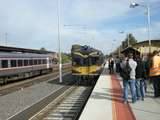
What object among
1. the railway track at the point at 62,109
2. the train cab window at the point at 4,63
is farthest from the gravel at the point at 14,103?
the train cab window at the point at 4,63

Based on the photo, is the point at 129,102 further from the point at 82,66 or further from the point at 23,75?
the point at 23,75

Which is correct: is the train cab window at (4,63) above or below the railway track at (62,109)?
above

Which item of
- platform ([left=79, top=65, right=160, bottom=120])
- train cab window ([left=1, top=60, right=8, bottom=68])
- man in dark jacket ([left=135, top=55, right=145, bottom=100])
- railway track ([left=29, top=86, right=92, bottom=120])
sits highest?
train cab window ([left=1, top=60, right=8, bottom=68])

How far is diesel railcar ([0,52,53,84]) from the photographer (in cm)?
3541

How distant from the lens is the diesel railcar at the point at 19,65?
116ft

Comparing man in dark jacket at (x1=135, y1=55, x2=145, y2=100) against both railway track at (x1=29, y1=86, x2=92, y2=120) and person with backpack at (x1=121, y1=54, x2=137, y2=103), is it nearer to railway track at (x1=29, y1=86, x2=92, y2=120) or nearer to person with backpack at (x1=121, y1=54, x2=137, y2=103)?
person with backpack at (x1=121, y1=54, x2=137, y2=103)

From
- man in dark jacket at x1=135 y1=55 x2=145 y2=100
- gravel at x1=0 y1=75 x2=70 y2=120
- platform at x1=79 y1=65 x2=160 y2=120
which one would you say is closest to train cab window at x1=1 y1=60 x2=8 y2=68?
gravel at x1=0 y1=75 x2=70 y2=120

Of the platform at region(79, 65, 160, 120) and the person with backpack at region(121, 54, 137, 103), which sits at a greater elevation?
the person with backpack at region(121, 54, 137, 103)

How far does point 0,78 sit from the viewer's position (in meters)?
34.7

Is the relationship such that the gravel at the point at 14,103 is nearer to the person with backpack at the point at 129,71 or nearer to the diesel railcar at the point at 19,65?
the person with backpack at the point at 129,71

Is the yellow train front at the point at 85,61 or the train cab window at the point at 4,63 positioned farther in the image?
the train cab window at the point at 4,63

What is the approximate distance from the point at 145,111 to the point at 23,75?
30830mm

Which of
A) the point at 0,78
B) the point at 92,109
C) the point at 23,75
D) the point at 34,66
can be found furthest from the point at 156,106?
the point at 34,66

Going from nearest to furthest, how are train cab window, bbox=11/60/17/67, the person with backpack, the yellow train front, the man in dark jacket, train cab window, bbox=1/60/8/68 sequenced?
the person with backpack → the man in dark jacket → the yellow train front → train cab window, bbox=1/60/8/68 → train cab window, bbox=11/60/17/67
